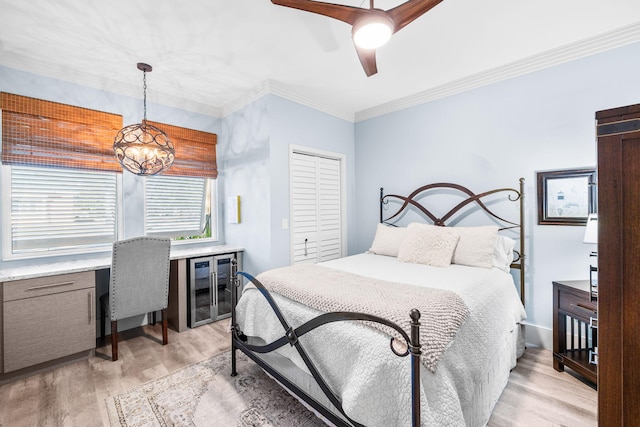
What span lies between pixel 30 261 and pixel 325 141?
3.44 meters

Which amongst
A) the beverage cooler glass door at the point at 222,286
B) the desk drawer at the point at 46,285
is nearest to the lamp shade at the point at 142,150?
the desk drawer at the point at 46,285

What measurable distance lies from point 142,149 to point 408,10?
8.63 ft

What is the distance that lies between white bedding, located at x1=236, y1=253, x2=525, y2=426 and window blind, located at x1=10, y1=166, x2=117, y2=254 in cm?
212

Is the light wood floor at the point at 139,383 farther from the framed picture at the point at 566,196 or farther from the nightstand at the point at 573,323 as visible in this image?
the framed picture at the point at 566,196

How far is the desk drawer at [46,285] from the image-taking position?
2.19m

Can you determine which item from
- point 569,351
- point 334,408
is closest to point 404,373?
point 334,408

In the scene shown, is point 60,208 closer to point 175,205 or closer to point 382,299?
point 175,205

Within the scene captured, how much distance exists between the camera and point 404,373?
1192mm

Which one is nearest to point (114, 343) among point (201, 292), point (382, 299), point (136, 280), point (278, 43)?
point (136, 280)

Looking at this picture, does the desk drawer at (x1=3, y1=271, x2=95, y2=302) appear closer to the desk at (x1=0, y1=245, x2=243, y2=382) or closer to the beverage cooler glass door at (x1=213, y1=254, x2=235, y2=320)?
the desk at (x1=0, y1=245, x2=243, y2=382)

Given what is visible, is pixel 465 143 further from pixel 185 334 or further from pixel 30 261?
pixel 30 261

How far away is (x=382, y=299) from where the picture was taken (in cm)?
163

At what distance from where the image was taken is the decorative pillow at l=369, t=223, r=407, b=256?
3182mm

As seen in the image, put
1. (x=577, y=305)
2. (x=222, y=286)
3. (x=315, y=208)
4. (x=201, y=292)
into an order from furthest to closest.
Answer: (x=315, y=208) < (x=222, y=286) < (x=201, y=292) < (x=577, y=305)
